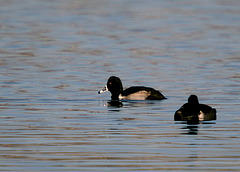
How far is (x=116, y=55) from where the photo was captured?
3747 cm

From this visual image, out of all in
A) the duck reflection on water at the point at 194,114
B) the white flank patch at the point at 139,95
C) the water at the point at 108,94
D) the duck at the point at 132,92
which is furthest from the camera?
the white flank patch at the point at 139,95

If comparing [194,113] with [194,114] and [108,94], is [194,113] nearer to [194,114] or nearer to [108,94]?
[194,114]

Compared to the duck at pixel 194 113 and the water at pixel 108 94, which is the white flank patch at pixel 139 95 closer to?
the water at pixel 108 94

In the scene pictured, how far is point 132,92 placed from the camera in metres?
24.3

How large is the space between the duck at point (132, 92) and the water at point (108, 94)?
250mm

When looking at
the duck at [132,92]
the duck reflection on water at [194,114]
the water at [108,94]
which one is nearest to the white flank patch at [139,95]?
the duck at [132,92]

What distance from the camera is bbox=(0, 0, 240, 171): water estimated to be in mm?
14594

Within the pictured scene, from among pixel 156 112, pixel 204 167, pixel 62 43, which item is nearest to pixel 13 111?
pixel 156 112

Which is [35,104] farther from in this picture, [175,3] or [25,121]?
[175,3]

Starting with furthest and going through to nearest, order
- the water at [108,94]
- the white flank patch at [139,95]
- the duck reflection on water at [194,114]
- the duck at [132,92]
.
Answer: the white flank patch at [139,95] < the duck at [132,92] < the duck reflection on water at [194,114] < the water at [108,94]

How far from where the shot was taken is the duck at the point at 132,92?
23703mm

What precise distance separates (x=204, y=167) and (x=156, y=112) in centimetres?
758

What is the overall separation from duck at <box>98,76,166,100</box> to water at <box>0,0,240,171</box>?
250mm

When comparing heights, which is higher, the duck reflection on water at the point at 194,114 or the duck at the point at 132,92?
the duck at the point at 132,92
